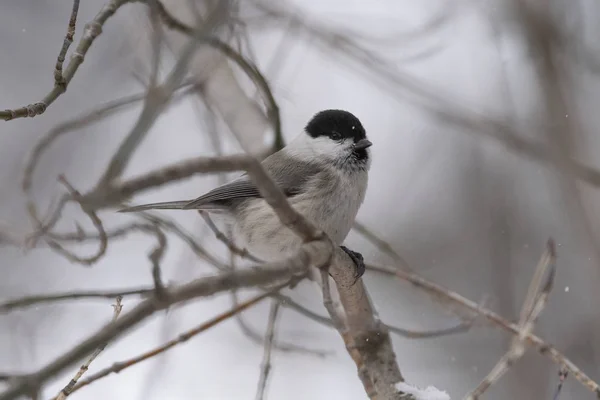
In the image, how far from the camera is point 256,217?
2703mm

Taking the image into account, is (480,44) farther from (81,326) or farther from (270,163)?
(81,326)

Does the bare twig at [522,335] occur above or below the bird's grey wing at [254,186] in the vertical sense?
below

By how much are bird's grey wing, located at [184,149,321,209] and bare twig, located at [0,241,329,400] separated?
119 centimetres

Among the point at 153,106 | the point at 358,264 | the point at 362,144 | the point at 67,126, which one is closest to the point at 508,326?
the point at 358,264

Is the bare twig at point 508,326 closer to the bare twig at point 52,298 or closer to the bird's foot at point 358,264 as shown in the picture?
the bird's foot at point 358,264

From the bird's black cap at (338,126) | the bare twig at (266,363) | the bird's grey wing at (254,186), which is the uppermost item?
the bird's black cap at (338,126)

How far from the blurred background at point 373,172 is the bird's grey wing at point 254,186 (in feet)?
1.19

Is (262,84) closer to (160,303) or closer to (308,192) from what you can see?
(308,192)

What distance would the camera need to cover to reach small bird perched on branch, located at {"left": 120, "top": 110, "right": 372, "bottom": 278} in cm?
264

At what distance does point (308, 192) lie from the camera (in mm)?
2676

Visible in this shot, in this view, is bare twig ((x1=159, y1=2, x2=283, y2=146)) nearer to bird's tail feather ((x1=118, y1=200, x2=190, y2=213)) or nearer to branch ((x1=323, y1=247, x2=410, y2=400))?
bird's tail feather ((x1=118, y1=200, x2=190, y2=213))

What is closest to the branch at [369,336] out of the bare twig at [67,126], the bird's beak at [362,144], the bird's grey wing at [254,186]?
the bird's grey wing at [254,186]

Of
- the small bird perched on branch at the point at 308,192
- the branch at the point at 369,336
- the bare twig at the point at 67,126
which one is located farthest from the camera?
the small bird perched on branch at the point at 308,192

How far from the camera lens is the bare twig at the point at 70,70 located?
1804 mm
